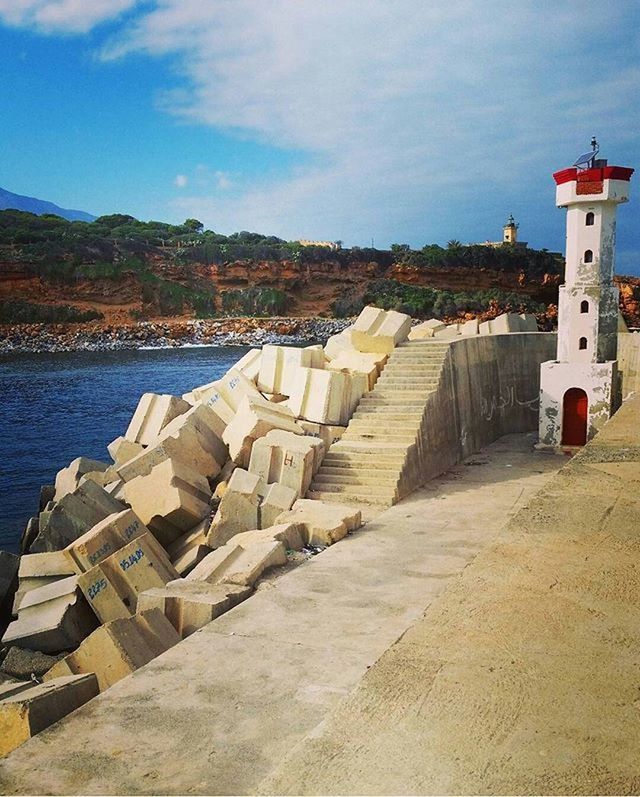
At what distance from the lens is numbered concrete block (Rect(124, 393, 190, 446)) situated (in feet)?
43.8

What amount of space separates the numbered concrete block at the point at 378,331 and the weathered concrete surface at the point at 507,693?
9.55 metres

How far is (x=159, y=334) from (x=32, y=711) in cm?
5483

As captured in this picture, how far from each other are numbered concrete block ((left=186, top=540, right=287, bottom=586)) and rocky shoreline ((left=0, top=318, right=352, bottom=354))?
47405mm

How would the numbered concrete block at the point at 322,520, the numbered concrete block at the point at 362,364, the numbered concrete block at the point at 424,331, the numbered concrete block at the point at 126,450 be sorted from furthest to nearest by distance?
the numbered concrete block at the point at 424,331 → the numbered concrete block at the point at 362,364 → the numbered concrete block at the point at 126,450 → the numbered concrete block at the point at 322,520

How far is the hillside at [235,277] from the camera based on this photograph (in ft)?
205

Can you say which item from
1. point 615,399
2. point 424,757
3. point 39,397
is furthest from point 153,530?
point 39,397

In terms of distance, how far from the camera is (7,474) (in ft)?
61.8

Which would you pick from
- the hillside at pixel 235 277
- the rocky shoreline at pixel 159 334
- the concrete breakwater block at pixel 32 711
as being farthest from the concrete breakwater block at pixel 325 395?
the hillside at pixel 235 277

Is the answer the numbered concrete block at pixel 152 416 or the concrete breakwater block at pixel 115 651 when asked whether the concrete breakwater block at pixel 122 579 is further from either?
the numbered concrete block at pixel 152 416

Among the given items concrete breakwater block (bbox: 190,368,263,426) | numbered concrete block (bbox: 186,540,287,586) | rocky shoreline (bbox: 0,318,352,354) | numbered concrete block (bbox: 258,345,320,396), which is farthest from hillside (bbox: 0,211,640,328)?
numbered concrete block (bbox: 186,540,287,586)

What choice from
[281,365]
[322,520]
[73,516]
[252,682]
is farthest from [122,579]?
[281,365]

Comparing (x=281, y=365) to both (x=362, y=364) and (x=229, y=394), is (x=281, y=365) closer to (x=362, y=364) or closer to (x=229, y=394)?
(x=229, y=394)

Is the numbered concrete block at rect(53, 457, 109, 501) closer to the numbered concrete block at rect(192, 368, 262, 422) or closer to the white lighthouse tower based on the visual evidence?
the numbered concrete block at rect(192, 368, 262, 422)

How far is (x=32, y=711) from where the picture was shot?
16.0 ft
